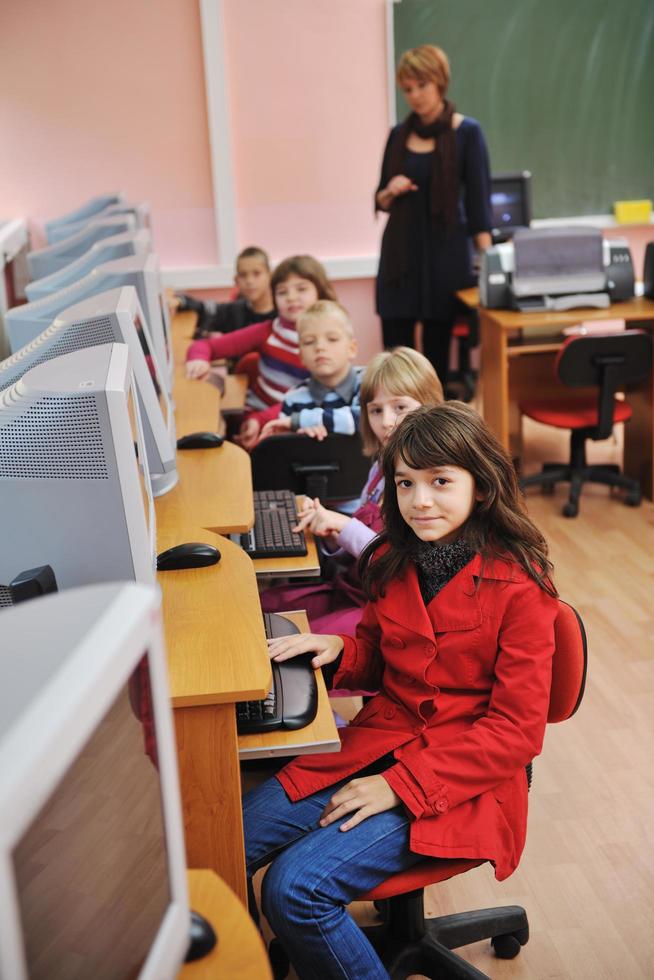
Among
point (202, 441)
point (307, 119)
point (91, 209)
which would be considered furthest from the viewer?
point (307, 119)

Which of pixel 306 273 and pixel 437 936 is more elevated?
pixel 306 273

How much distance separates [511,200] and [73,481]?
4.80 m

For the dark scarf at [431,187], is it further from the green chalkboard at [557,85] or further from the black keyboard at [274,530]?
the black keyboard at [274,530]

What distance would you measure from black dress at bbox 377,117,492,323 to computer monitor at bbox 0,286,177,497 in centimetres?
266

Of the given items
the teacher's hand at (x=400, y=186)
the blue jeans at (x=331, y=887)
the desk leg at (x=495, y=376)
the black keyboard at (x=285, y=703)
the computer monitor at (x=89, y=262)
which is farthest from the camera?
the teacher's hand at (x=400, y=186)

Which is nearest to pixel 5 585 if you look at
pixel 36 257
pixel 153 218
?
pixel 36 257

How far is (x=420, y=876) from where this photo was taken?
1.57 meters

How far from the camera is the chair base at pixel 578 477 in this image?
4332 mm

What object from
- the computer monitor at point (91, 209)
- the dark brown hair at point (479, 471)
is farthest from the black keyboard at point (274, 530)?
the computer monitor at point (91, 209)

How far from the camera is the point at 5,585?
64.0 inches

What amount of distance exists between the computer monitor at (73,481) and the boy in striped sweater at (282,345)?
78.3 inches

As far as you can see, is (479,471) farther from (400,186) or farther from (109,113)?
(109,113)

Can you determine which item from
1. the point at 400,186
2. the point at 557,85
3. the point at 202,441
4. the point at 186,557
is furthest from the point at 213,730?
the point at 557,85

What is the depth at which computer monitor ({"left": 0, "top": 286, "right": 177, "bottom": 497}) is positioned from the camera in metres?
2.04
